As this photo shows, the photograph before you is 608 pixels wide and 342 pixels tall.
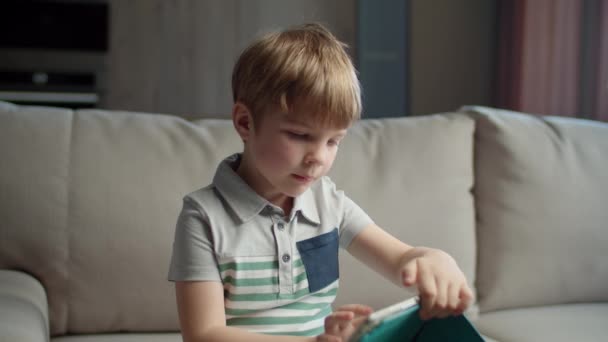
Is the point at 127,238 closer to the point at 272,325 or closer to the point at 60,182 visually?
the point at 60,182

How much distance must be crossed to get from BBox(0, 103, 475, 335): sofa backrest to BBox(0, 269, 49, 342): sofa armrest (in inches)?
2.9

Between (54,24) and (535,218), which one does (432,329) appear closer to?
(535,218)

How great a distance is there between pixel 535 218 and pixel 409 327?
0.98 m

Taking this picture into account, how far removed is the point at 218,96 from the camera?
407cm

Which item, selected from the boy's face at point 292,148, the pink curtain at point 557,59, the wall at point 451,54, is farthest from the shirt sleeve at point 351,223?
the wall at point 451,54

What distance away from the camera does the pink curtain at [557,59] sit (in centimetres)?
309

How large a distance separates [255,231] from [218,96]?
10.2ft

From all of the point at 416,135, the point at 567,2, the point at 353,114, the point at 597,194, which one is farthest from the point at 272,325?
the point at 567,2

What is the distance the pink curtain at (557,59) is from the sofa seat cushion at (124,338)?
86.2 inches

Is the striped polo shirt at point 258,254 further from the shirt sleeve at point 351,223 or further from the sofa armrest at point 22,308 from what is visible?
the sofa armrest at point 22,308

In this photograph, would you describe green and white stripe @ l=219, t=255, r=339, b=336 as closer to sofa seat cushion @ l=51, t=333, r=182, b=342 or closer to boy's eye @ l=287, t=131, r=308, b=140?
boy's eye @ l=287, t=131, r=308, b=140

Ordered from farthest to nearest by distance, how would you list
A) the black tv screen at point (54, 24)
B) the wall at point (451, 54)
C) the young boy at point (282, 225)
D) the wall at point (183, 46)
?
the wall at point (451, 54)
the wall at point (183, 46)
the black tv screen at point (54, 24)
the young boy at point (282, 225)

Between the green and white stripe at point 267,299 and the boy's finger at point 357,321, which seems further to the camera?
the green and white stripe at point 267,299

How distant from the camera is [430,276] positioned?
34.3 inches
